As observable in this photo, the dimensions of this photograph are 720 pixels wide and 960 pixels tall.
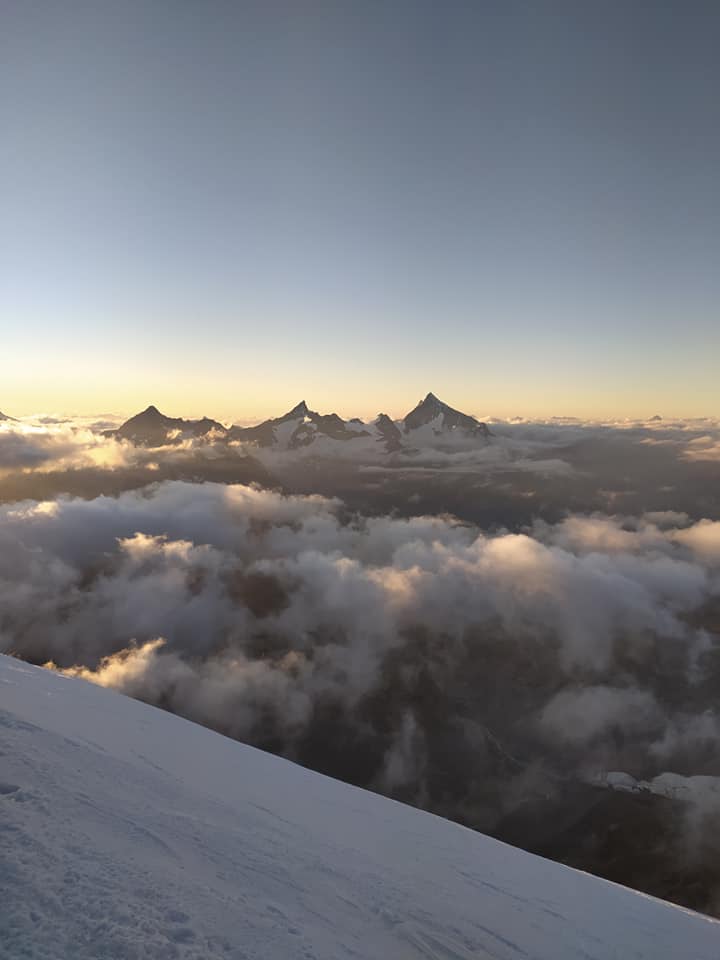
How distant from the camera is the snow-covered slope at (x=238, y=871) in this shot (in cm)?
809

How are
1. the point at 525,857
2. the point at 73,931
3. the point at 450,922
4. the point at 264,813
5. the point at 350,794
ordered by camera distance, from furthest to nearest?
1. the point at 350,794
2. the point at 525,857
3. the point at 264,813
4. the point at 450,922
5. the point at 73,931

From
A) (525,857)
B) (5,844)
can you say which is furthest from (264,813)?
(525,857)

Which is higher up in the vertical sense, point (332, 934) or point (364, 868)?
point (332, 934)

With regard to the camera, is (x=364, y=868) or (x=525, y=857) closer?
(x=364, y=868)

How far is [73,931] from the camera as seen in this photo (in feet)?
23.4

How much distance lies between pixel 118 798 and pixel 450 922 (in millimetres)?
9684

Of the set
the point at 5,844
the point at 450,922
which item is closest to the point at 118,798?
the point at 5,844

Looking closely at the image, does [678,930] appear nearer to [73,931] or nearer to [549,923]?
[549,923]

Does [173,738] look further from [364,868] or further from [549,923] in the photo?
[549,923]

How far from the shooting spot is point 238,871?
11523 mm

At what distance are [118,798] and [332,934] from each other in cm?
675

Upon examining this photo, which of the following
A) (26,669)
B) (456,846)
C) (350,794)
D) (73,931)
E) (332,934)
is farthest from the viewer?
(26,669)

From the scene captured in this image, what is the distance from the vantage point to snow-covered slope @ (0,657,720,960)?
809 cm

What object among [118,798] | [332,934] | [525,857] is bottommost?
[525,857]
